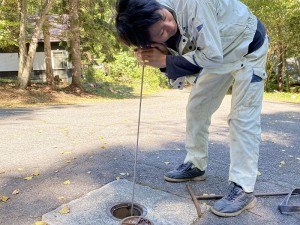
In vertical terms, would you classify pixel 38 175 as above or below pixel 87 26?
below

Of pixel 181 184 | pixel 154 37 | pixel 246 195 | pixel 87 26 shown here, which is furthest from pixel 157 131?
pixel 87 26

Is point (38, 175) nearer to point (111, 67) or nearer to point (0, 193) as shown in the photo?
point (0, 193)

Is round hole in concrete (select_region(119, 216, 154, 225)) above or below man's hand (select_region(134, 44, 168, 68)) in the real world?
below

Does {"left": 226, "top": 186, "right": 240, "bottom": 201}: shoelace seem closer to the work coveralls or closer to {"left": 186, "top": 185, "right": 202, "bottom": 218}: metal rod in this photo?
the work coveralls

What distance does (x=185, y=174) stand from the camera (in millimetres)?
2605

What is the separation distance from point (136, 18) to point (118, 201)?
4.02 ft

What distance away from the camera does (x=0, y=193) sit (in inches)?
94.3

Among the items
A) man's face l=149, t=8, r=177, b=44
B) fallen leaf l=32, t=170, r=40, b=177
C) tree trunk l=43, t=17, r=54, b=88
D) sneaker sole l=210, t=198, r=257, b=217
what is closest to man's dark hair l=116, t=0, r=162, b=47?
man's face l=149, t=8, r=177, b=44

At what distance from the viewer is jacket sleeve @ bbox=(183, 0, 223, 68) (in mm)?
1763

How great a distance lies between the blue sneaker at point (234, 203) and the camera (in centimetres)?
210

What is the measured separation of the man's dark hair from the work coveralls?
0.51 ft

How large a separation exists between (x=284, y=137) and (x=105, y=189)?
116 inches

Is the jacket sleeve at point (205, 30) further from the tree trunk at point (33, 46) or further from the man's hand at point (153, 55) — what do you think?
the tree trunk at point (33, 46)

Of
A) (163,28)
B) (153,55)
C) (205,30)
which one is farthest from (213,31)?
(153,55)
